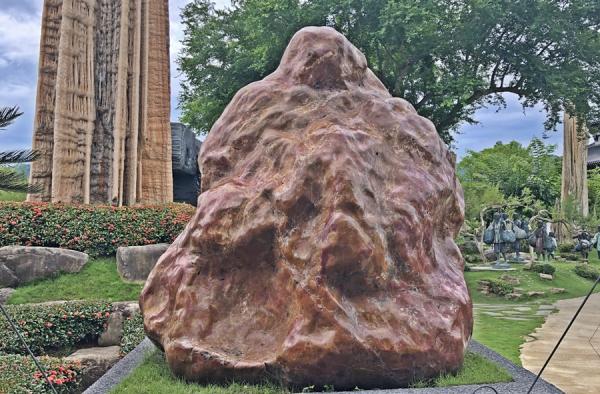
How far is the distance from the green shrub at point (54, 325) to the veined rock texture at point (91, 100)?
12.8ft

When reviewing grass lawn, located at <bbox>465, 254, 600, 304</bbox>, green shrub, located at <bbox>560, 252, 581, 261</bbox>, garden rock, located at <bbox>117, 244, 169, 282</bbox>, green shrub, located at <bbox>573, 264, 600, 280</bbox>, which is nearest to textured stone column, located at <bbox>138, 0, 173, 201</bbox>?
garden rock, located at <bbox>117, 244, 169, 282</bbox>

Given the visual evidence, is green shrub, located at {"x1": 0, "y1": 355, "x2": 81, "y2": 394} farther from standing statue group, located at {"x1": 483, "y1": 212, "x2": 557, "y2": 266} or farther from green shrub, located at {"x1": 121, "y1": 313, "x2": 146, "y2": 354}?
standing statue group, located at {"x1": 483, "y1": 212, "x2": 557, "y2": 266}

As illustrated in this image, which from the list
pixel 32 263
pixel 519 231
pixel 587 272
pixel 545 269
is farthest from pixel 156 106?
pixel 587 272

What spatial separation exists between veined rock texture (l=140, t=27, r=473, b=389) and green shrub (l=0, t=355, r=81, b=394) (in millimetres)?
1231

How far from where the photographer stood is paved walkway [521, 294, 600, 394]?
5193mm

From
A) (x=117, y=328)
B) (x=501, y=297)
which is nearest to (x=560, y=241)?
(x=501, y=297)

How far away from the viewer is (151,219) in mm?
9383

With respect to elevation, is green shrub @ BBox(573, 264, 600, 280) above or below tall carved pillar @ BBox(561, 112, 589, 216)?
below

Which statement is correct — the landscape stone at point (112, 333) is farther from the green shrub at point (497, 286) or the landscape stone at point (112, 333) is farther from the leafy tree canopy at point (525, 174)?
the leafy tree canopy at point (525, 174)

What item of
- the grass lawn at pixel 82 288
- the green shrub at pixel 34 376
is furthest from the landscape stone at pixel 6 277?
the green shrub at pixel 34 376

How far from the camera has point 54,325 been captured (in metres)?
6.59

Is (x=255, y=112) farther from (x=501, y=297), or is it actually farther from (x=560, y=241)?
(x=560, y=241)

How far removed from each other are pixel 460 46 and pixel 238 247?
38.5 feet

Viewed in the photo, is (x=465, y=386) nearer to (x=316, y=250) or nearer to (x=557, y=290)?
(x=316, y=250)
